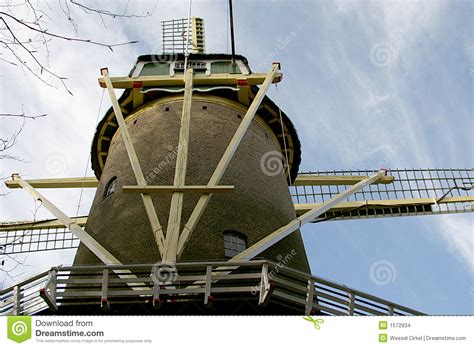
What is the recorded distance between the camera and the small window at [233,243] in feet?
42.5

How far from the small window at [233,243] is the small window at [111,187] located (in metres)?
3.28

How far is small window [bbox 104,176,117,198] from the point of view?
15.1 m

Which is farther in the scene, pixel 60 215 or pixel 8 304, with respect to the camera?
pixel 60 215

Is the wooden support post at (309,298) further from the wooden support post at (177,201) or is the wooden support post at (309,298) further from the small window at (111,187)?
the small window at (111,187)

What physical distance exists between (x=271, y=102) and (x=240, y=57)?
1.80 metres

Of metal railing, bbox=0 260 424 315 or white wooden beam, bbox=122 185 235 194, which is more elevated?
white wooden beam, bbox=122 185 235 194

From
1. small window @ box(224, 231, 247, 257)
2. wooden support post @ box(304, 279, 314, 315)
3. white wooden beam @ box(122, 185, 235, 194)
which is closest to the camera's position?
wooden support post @ box(304, 279, 314, 315)

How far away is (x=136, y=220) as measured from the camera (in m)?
13.4

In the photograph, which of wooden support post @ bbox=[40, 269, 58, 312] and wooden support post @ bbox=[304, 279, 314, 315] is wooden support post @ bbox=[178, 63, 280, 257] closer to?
wooden support post @ bbox=[40, 269, 58, 312]

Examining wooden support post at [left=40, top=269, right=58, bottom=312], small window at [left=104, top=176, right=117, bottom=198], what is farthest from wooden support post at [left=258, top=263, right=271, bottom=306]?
small window at [left=104, top=176, right=117, bottom=198]

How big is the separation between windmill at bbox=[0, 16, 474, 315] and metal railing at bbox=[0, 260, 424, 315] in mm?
21
